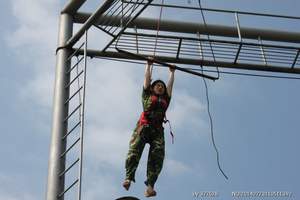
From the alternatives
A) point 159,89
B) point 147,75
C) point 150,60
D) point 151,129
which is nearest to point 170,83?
point 159,89

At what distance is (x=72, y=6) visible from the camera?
39.3ft

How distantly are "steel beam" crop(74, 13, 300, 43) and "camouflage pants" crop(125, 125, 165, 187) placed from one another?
5.41 ft

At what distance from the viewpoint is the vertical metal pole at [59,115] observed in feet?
34.6

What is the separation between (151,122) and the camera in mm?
11406

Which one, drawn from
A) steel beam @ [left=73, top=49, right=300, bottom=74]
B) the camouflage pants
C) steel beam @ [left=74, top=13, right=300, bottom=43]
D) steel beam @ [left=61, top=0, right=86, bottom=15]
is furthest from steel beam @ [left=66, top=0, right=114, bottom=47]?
the camouflage pants

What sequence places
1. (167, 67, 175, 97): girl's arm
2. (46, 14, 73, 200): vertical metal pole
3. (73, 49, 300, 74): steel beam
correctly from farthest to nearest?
(73, 49, 300, 74): steel beam → (167, 67, 175, 97): girl's arm → (46, 14, 73, 200): vertical metal pole

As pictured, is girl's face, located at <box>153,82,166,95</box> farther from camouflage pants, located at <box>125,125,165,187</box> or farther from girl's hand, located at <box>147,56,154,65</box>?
camouflage pants, located at <box>125,125,165,187</box>

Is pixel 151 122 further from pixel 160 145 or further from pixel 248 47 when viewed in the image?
pixel 248 47

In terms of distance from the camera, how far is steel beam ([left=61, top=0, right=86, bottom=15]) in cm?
1188

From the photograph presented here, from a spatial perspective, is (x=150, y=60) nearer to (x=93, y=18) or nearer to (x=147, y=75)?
(x=147, y=75)

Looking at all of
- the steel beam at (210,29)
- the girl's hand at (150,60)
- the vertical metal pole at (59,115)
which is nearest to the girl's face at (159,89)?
the girl's hand at (150,60)

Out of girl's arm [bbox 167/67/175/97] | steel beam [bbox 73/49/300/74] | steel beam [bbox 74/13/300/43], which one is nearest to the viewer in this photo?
girl's arm [bbox 167/67/175/97]

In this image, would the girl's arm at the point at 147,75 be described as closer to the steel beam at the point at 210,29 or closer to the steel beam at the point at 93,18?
the steel beam at the point at 210,29

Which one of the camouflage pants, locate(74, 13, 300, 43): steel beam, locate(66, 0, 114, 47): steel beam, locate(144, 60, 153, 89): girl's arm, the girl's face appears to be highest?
locate(74, 13, 300, 43): steel beam
